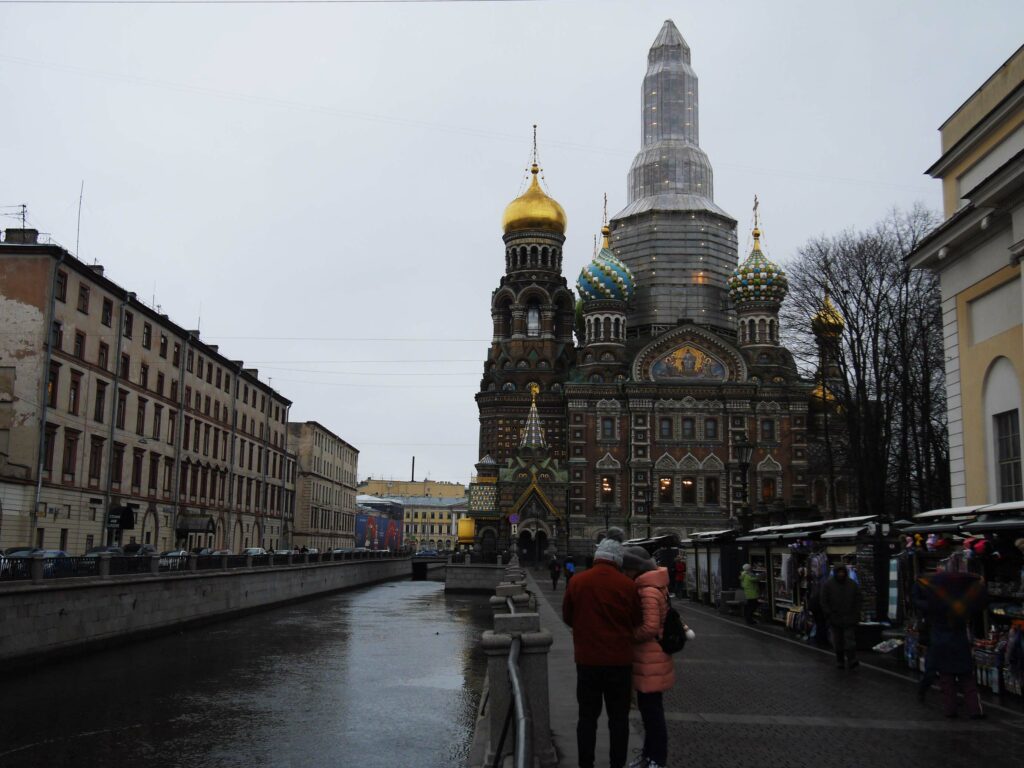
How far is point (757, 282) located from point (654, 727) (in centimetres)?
6618

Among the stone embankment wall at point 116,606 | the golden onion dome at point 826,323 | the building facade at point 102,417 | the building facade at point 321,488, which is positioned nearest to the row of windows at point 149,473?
the building facade at point 102,417

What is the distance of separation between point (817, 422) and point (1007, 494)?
5005cm

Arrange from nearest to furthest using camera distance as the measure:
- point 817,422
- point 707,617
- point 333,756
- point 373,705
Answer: point 333,756, point 373,705, point 707,617, point 817,422

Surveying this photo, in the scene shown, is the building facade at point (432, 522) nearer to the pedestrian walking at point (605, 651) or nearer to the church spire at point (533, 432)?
the church spire at point (533, 432)

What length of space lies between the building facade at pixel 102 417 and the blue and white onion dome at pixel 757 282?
3641 cm

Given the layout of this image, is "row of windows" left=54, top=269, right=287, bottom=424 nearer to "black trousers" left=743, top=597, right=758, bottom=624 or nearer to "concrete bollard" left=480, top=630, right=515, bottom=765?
"black trousers" left=743, top=597, right=758, bottom=624

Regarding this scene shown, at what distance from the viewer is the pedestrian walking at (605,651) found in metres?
7.68

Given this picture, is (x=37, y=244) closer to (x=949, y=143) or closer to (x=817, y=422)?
(x=949, y=143)

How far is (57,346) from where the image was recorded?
35719 millimetres

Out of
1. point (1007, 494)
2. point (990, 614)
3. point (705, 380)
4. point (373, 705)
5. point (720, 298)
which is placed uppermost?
point (720, 298)

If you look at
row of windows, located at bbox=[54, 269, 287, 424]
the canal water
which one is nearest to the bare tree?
the canal water

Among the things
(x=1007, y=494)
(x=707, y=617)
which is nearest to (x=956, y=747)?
(x=1007, y=494)

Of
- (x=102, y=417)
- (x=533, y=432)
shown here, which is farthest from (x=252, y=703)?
(x=533, y=432)

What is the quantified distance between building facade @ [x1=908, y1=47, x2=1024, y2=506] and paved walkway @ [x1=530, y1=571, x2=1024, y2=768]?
19.5ft
